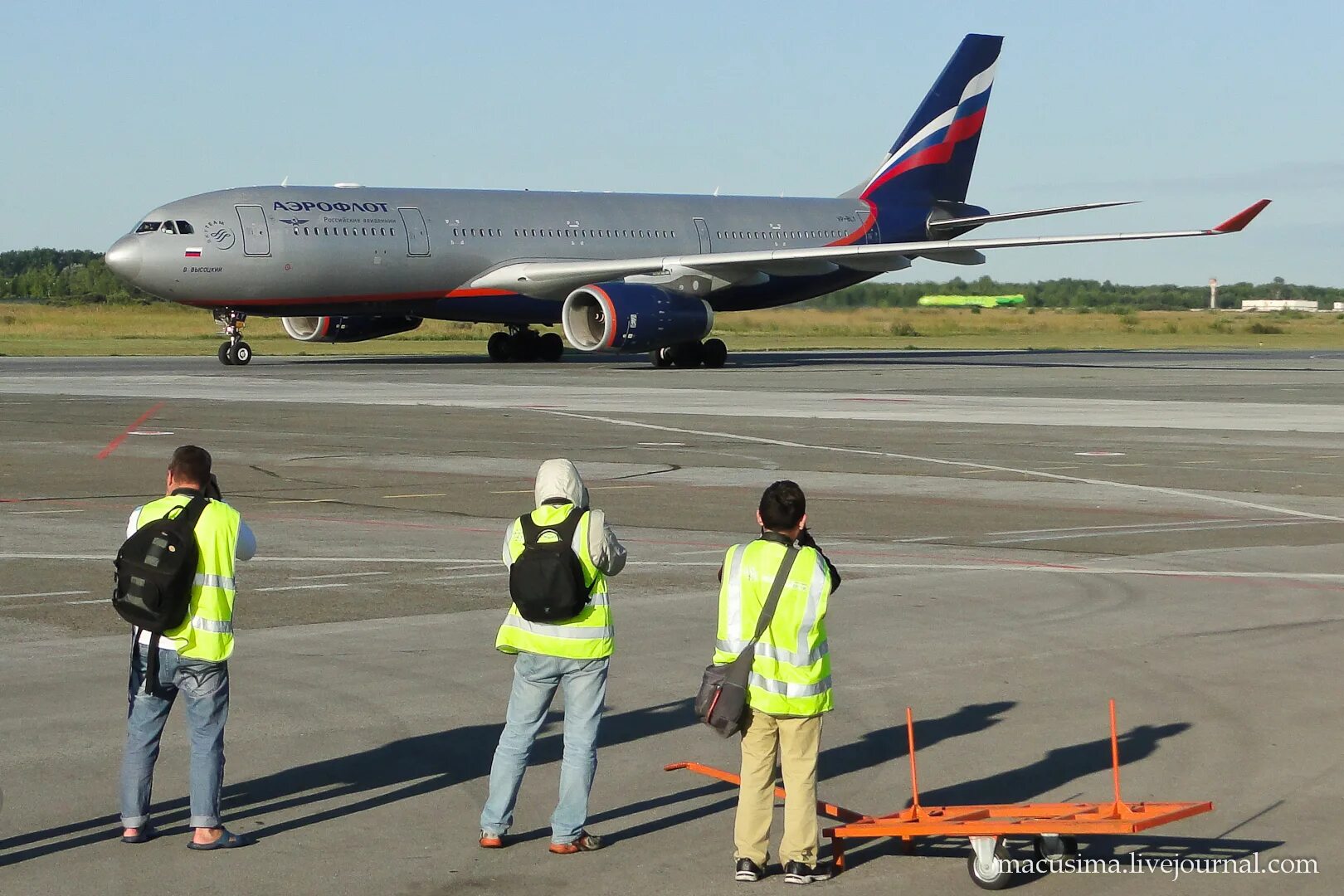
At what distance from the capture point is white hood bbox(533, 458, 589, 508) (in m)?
6.85

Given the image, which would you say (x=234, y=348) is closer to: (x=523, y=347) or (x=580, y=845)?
(x=523, y=347)

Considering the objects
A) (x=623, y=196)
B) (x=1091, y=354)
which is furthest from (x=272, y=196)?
(x=1091, y=354)

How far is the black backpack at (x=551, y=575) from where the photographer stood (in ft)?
21.9

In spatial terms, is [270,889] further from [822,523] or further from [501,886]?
[822,523]

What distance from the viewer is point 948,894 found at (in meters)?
6.20

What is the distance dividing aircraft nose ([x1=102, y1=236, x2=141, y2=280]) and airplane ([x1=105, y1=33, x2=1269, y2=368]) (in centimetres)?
4

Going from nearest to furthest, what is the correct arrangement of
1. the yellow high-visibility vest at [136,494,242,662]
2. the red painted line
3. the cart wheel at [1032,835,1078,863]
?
the cart wheel at [1032,835,1078,863], the yellow high-visibility vest at [136,494,242,662], the red painted line

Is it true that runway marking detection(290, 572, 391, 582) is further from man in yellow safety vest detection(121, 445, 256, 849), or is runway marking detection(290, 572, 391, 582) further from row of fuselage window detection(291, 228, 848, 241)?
row of fuselage window detection(291, 228, 848, 241)

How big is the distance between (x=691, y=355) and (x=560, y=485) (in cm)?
3908

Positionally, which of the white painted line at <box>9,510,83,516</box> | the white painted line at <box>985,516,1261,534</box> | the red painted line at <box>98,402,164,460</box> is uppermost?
the white painted line at <box>985,516,1261,534</box>

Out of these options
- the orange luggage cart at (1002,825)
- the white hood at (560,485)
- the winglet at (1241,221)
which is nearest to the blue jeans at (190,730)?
the white hood at (560,485)

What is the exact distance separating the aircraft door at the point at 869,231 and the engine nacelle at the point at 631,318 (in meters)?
10.4

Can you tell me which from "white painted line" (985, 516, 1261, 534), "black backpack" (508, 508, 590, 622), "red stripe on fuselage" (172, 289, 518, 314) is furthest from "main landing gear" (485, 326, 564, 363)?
"black backpack" (508, 508, 590, 622)

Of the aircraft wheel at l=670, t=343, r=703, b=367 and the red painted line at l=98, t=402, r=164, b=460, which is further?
the aircraft wheel at l=670, t=343, r=703, b=367
